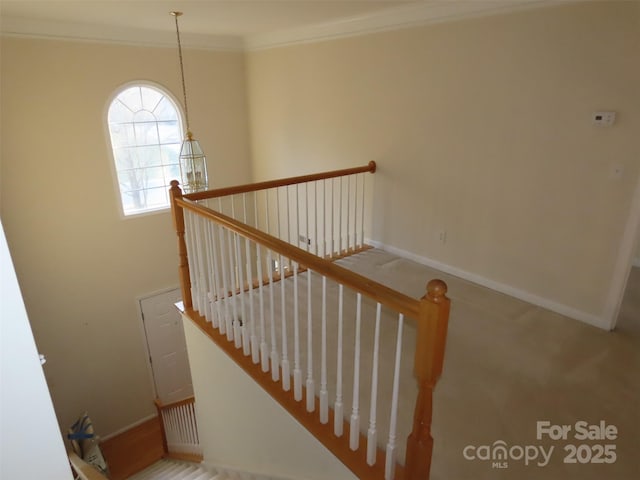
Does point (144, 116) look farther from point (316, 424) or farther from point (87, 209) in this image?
point (316, 424)

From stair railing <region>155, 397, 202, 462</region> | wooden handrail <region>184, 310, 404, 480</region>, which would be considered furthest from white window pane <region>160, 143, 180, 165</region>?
wooden handrail <region>184, 310, 404, 480</region>

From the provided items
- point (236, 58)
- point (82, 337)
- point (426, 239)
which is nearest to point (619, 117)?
point (426, 239)

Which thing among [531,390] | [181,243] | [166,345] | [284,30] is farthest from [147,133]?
[531,390]

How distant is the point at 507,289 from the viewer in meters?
3.19

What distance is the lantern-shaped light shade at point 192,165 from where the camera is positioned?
338 centimetres

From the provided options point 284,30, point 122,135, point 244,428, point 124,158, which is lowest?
point 244,428

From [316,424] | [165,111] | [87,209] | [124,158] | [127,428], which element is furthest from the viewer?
[127,428]

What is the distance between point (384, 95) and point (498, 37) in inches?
44.0

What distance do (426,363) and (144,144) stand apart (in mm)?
4673

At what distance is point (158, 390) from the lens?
558 cm

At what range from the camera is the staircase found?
2793 millimetres

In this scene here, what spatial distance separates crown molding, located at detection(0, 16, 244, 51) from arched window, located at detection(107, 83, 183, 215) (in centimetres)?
50

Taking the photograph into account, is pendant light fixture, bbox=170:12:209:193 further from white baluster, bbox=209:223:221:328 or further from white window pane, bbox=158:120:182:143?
white window pane, bbox=158:120:182:143

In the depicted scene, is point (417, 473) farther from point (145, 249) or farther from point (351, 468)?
point (145, 249)
